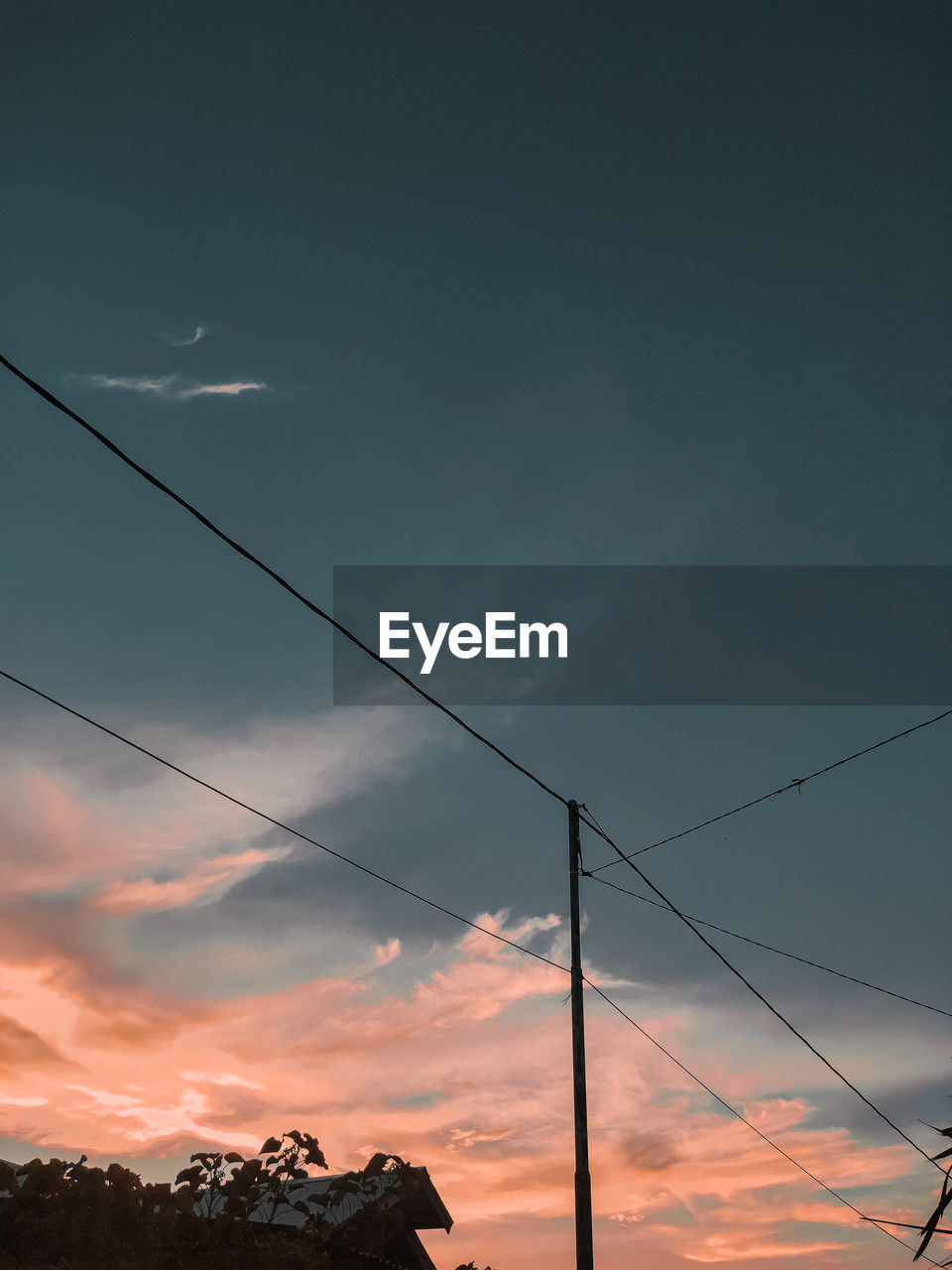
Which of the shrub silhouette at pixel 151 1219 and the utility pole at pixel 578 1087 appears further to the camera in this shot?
the utility pole at pixel 578 1087

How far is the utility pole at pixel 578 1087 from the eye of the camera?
15.5m

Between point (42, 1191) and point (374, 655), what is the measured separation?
23.6ft

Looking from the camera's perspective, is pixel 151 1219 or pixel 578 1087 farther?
pixel 578 1087

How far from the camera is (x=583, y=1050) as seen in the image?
1698 cm

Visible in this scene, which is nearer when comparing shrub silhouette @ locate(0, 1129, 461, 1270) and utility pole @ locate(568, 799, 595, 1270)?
shrub silhouette @ locate(0, 1129, 461, 1270)

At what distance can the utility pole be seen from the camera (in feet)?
51.0

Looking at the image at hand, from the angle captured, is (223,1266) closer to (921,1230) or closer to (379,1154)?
(379,1154)

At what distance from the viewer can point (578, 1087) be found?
16.6 m

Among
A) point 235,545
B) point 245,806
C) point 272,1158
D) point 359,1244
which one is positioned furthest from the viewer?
point 359,1244

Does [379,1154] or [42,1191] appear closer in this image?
[42,1191]

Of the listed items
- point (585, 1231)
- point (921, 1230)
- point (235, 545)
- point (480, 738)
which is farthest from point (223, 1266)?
point (921, 1230)

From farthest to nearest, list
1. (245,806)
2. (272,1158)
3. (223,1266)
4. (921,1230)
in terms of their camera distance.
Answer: (245,806) → (272,1158) → (223,1266) → (921,1230)

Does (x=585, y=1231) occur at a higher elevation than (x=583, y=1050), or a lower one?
lower

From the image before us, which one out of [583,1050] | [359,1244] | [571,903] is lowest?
[359,1244]
